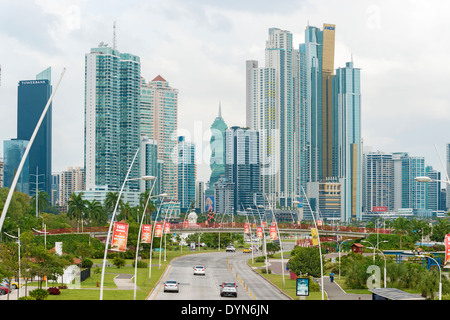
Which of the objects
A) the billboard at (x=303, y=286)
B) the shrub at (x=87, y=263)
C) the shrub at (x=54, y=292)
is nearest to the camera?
the billboard at (x=303, y=286)

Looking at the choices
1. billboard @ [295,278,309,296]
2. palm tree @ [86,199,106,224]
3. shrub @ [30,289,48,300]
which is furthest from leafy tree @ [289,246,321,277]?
palm tree @ [86,199,106,224]

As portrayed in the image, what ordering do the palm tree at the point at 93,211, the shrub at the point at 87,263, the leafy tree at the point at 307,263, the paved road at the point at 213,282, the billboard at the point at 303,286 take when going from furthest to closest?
the palm tree at the point at 93,211 < the shrub at the point at 87,263 < the leafy tree at the point at 307,263 < the paved road at the point at 213,282 < the billboard at the point at 303,286

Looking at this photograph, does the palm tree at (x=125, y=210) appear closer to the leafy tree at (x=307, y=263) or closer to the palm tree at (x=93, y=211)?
the palm tree at (x=93, y=211)

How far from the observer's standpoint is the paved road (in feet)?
211

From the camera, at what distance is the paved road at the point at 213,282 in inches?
2534

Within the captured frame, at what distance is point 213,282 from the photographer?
83.5 m

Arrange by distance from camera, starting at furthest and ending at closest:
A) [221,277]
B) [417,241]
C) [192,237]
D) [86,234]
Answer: [192,237]
[417,241]
[86,234]
[221,277]

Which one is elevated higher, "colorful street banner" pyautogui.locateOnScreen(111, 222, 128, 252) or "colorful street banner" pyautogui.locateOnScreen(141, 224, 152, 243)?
"colorful street banner" pyautogui.locateOnScreen(111, 222, 128, 252)

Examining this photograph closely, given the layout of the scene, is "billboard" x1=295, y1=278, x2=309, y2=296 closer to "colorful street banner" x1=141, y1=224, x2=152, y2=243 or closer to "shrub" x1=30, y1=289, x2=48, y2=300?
"colorful street banner" x1=141, y1=224, x2=152, y2=243

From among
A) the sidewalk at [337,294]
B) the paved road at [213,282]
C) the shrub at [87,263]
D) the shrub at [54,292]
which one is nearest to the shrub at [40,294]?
the shrub at [54,292]

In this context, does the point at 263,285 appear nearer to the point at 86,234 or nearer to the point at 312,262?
the point at 312,262
